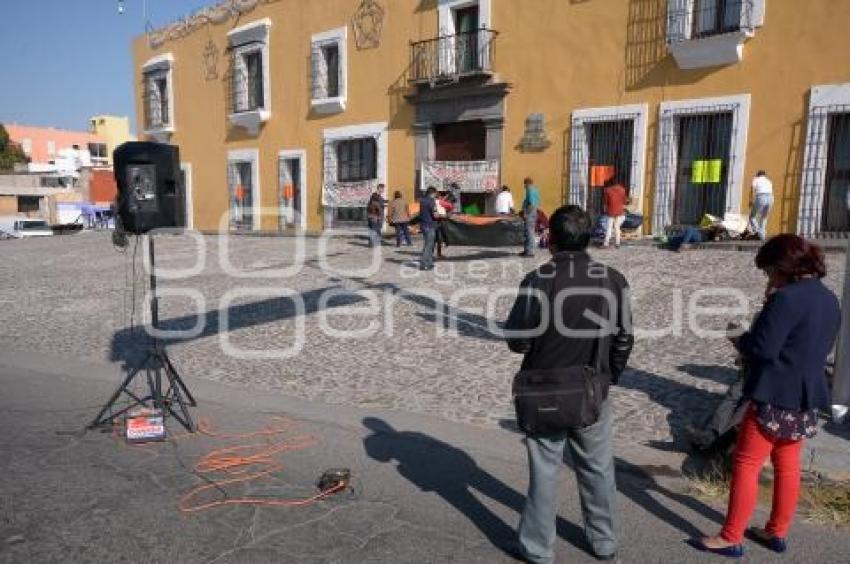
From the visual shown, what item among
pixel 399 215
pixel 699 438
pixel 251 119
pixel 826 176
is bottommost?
pixel 699 438

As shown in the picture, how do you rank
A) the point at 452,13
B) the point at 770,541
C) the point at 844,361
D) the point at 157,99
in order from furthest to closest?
the point at 157,99 < the point at 452,13 < the point at 844,361 < the point at 770,541

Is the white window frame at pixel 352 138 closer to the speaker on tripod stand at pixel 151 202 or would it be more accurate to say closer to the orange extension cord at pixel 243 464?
the speaker on tripod stand at pixel 151 202

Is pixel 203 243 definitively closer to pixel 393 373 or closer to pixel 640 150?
pixel 640 150

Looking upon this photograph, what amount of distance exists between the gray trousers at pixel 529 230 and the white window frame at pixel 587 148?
1.92m

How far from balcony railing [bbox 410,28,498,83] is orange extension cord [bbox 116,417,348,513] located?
13.3m

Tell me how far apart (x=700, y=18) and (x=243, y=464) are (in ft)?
43.8

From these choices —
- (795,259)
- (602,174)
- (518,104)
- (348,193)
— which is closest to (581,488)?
(795,259)

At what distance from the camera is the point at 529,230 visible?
43.4ft

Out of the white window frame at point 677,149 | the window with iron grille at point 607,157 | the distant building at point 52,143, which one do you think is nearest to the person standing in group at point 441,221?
the window with iron grille at point 607,157

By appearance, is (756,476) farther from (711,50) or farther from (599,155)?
(599,155)

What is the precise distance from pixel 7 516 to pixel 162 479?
87cm

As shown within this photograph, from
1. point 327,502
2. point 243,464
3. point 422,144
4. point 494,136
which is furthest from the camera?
point 422,144

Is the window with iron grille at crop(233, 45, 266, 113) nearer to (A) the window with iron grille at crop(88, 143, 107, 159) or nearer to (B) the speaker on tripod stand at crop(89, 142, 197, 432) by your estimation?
(B) the speaker on tripod stand at crop(89, 142, 197, 432)

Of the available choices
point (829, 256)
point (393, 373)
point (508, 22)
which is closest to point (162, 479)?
point (393, 373)
